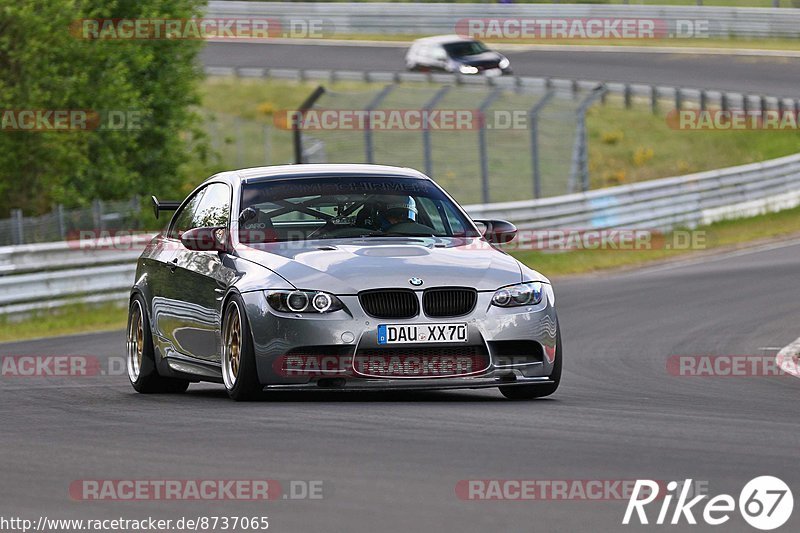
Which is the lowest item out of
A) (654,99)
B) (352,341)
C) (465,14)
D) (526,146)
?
(526,146)

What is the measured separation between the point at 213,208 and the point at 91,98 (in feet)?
64.6

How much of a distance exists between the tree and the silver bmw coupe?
17.9 m

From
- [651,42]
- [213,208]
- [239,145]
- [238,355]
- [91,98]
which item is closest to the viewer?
[238,355]

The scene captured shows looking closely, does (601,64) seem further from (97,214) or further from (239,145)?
(97,214)

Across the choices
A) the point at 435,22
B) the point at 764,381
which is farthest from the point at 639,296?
the point at 435,22

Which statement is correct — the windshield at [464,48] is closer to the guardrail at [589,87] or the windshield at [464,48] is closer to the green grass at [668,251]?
the guardrail at [589,87]

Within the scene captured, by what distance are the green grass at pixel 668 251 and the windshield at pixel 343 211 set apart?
14.7m

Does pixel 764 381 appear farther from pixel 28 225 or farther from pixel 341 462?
pixel 28 225

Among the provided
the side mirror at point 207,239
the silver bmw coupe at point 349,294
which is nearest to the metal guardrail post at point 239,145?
the silver bmw coupe at point 349,294

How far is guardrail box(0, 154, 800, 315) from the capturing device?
69.1ft

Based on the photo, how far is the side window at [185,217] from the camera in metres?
11.5

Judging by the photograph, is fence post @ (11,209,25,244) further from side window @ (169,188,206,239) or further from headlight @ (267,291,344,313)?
headlight @ (267,291,344,313)

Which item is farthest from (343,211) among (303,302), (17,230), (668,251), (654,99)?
(654,99)

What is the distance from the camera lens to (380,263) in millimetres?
9438
